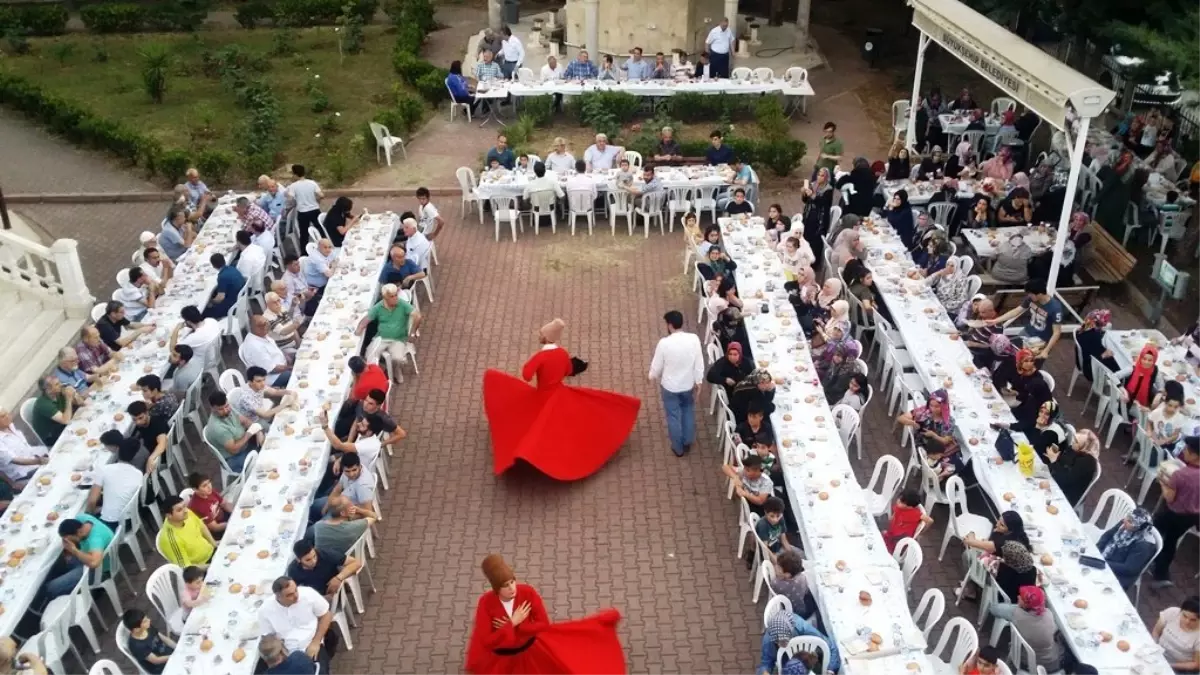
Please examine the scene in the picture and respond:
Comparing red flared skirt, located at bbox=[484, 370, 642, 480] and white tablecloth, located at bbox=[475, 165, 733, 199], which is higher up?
A: white tablecloth, located at bbox=[475, 165, 733, 199]

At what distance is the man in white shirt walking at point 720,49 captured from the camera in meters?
21.5

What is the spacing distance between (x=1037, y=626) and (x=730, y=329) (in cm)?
500

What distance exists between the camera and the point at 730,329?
12.0 metres

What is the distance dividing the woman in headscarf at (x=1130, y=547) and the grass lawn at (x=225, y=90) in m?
14.3

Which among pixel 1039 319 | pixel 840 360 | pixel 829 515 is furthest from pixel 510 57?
pixel 829 515

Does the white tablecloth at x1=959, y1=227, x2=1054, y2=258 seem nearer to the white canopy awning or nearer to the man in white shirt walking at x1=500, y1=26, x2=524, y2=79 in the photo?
the white canopy awning

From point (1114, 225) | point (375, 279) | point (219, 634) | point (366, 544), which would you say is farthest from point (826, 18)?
point (219, 634)

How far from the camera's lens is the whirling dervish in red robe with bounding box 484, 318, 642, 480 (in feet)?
35.7

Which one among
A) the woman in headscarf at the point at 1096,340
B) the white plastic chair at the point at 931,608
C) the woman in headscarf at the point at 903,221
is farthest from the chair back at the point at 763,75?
the white plastic chair at the point at 931,608

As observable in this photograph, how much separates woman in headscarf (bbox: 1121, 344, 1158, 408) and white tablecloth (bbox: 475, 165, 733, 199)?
23.2 feet

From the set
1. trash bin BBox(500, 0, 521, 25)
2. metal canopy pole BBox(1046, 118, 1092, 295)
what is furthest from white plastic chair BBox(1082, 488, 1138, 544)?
trash bin BBox(500, 0, 521, 25)

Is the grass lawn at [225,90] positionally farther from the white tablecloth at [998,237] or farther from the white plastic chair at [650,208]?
the white tablecloth at [998,237]

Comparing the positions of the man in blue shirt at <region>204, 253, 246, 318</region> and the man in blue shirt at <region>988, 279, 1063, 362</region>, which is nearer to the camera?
the man in blue shirt at <region>988, 279, 1063, 362</region>

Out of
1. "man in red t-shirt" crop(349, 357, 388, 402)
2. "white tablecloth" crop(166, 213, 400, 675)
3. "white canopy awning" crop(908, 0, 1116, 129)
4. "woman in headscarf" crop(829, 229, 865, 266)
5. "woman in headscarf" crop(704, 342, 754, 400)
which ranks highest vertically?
"white canopy awning" crop(908, 0, 1116, 129)
